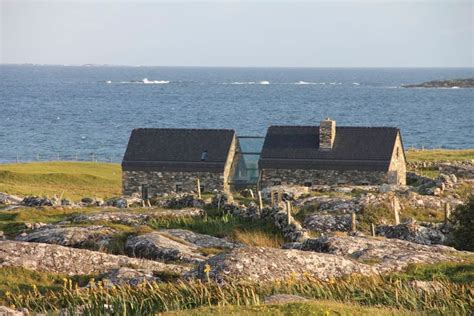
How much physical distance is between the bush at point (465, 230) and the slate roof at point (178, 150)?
2718 cm

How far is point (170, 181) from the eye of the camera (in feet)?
203

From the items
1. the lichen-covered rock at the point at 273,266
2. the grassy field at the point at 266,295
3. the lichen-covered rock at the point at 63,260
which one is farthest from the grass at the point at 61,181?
the grassy field at the point at 266,295

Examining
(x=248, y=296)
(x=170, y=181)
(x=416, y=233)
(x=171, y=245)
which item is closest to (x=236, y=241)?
(x=171, y=245)

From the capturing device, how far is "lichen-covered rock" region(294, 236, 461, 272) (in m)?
27.2

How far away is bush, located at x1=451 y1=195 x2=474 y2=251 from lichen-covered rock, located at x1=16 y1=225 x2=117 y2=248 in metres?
12.9

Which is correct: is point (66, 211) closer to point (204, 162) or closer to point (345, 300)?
point (204, 162)

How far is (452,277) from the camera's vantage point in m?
24.4

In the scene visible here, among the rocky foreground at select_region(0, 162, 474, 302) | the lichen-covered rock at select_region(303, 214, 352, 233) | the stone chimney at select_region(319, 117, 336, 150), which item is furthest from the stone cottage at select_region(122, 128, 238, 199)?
the lichen-covered rock at select_region(303, 214, 352, 233)

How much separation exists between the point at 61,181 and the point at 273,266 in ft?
164

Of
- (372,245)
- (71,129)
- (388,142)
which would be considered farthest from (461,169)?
(71,129)

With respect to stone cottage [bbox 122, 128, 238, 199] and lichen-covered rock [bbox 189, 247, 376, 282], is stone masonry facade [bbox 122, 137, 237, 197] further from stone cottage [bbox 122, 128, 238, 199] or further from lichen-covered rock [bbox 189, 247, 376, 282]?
lichen-covered rock [bbox 189, 247, 376, 282]

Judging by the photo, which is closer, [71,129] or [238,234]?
[238,234]

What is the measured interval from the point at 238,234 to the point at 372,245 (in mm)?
8533

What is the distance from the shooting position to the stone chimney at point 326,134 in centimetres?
6200
